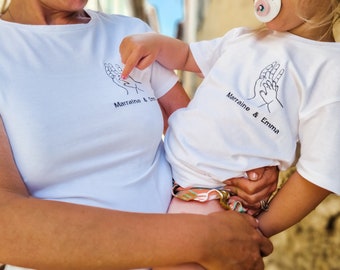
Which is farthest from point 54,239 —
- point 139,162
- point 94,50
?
point 94,50

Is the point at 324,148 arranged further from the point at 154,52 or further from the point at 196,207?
the point at 154,52

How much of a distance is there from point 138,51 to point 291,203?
551mm

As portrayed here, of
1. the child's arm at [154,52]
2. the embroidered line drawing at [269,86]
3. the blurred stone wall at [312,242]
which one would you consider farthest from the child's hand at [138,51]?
the blurred stone wall at [312,242]

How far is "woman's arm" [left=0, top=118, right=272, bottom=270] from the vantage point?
2.78ft

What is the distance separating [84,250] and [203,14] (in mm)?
3626

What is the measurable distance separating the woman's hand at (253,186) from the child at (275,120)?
0.07 feet

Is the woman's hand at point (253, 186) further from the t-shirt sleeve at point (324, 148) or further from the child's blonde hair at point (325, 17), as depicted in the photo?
the child's blonde hair at point (325, 17)

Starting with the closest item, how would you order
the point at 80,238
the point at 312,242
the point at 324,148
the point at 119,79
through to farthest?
the point at 80,238, the point at 324,148, the point at 119,79, the point at 312,242

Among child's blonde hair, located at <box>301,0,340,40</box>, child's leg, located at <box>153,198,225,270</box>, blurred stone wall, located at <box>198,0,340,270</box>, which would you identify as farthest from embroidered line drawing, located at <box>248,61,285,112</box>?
blurred stone wall, located at <box>198,0,340,270</box>

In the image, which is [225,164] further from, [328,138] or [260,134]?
[328,138]

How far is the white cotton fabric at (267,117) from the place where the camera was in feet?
3.43

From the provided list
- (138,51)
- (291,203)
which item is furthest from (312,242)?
(138,51)

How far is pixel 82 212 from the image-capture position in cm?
89

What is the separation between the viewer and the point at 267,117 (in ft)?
3.60
